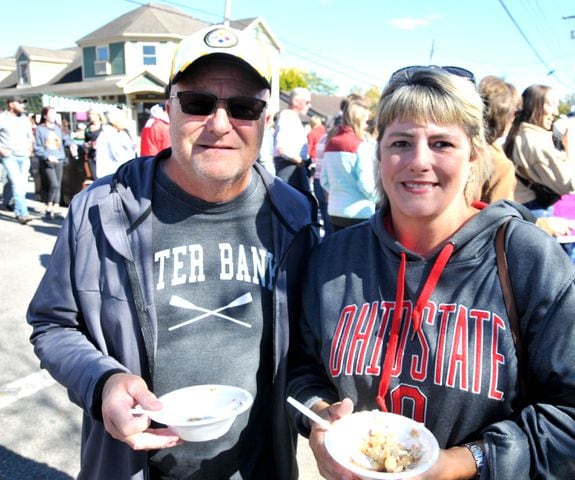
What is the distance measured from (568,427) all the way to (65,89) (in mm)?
40072

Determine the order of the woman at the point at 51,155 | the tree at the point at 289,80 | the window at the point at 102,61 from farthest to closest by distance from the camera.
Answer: the tree at the point at 289,80 < the window at the point at 102,61 < the woman at the point at 51,155

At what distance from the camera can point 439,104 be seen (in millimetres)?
1776

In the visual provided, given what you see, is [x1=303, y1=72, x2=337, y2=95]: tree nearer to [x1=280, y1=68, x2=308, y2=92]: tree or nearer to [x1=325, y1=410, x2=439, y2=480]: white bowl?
[x1=280, y1=68, x2=308, y2=92]: tree

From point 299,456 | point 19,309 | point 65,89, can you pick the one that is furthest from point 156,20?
point 299,456

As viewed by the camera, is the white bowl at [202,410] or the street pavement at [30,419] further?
the street pavement at [30,419]

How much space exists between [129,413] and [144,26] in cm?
3651

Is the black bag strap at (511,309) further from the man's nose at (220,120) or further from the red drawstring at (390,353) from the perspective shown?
the man's nose at (220,120)

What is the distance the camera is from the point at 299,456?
3.48 m

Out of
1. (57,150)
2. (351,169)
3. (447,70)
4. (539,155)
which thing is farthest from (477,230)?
(57,150)

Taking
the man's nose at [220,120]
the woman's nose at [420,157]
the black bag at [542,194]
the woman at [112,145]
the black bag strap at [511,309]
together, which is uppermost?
the man's nose at [220,120]

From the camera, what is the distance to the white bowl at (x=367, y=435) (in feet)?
4.70

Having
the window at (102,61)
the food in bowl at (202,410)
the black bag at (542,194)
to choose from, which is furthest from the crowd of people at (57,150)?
the window at (102,61)

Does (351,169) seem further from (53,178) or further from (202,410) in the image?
(53,178)

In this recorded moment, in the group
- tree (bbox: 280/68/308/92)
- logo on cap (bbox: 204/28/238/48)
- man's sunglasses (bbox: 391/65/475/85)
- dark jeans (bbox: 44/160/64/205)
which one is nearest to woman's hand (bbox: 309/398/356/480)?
man's sunglasses (bbox: 391/65/475/85)
